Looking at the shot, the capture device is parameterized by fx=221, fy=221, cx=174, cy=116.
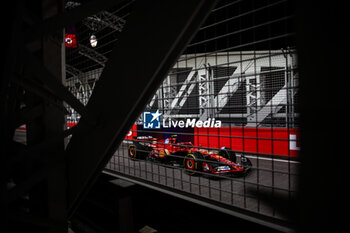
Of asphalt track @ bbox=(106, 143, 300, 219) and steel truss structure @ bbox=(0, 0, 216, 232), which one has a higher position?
steel truss structure @ bbox=(0, 0, 216, 232)

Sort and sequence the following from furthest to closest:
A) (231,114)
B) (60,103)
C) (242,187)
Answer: (231,114) → (242,187) → (60,103)

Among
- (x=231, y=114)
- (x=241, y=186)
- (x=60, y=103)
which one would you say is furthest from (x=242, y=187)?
(x=60, y=103)

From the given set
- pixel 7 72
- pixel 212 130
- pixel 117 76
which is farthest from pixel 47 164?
pixel 212 130

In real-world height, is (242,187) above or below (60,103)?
below

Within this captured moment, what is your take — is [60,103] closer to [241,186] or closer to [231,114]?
[241,186]

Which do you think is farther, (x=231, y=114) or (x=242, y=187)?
(x=231, y=114)

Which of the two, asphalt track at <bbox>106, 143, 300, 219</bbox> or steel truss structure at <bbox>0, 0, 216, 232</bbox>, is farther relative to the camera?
steel truss structure at <bbox>0, 0, 216, 232</bbox>

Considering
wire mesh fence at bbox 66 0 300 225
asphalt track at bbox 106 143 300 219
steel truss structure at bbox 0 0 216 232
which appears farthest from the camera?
wire mesh fence at bbox 66 0 300 225

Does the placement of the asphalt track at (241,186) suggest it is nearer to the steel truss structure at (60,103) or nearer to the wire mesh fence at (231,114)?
the wire mesh fence at (231,114)

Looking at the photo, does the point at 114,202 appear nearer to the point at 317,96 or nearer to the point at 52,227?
the point at 52,227

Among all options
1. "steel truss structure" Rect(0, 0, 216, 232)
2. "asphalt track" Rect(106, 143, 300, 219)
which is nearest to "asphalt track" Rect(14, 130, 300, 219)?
"asphalt track" Rect(106, 143, 300, 219)

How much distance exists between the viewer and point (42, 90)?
131 cm

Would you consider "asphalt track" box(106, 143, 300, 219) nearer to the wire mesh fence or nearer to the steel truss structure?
the wire mesh fence

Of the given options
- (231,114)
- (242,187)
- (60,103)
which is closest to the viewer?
(60,103)
